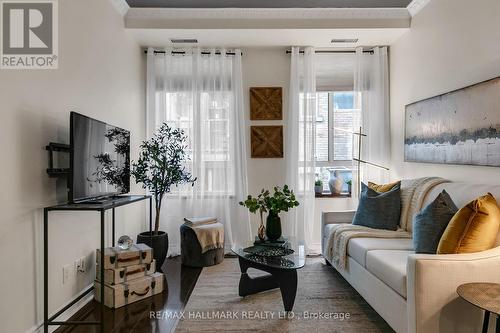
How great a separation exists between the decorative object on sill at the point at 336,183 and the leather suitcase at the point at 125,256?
2601 millimetres

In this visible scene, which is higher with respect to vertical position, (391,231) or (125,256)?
(391,231)

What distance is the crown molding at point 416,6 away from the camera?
3.53m

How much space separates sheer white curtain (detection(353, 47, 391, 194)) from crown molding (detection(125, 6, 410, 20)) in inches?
23.7

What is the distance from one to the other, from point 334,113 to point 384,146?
78 centimetres

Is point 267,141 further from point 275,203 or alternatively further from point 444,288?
point 444,288

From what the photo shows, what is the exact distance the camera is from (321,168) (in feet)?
15.4

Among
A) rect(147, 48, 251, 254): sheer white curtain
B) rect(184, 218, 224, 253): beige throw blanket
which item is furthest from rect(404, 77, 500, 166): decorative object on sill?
rect(184, 218, 224, 253): beige throw blanket

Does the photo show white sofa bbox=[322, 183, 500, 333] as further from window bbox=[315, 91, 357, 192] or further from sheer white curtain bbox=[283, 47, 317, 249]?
window bbox=[315, 91, 357, 192]

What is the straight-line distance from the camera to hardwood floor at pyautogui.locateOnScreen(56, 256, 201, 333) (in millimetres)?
2434

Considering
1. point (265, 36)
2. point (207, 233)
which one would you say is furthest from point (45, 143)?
point (265, 36)

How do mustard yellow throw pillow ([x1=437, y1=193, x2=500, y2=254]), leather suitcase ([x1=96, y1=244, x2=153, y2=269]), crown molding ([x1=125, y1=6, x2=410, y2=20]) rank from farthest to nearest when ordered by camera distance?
crown molding ([x1=125, y1=6, x2=410, y2=20]) < leather suitcase ([x1=96, y1=244, x2=153, y2=269]) < mustard yellow throw pillow ([x1=437, y1=193, x2=500, y2=254])

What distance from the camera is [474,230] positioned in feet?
6.59

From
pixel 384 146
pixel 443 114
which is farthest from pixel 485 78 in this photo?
pixel 384 146

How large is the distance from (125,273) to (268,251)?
122 centimetres
